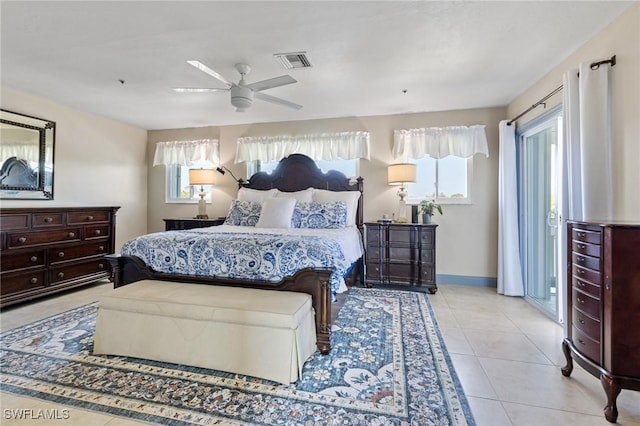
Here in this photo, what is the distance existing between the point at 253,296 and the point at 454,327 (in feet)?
6.24

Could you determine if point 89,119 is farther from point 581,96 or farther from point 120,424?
point 581,96

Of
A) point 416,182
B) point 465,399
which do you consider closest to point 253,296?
point 465,399

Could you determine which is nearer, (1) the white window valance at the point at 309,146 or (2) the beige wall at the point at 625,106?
(2) the beige wall at the point at 625,106

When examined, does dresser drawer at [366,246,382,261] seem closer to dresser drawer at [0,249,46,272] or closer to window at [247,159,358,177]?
window at [247,159,358,177]

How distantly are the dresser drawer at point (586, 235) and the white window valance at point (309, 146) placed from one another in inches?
117

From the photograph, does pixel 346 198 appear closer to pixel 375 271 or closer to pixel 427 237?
pixel 375 271

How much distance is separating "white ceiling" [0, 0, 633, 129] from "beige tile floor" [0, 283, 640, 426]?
97.8 inches

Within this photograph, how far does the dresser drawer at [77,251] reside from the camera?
12.1ft

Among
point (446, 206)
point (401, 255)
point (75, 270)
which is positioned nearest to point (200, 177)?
point (75, 270)

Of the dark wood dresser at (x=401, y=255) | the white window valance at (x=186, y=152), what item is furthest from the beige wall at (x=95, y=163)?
the dark wood dresser at (x=401, y=255)

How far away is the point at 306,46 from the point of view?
2.61 meters

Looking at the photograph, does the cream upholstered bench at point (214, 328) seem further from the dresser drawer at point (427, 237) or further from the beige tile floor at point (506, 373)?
the dresser drawer at point (427, 237)

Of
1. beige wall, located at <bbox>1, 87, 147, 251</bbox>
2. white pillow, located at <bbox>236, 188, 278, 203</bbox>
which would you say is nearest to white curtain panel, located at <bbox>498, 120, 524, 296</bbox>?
white pillow, located at <bbox>236, 188, 278, 203</bbox>

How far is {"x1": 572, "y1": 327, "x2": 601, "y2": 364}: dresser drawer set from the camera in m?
1.71
